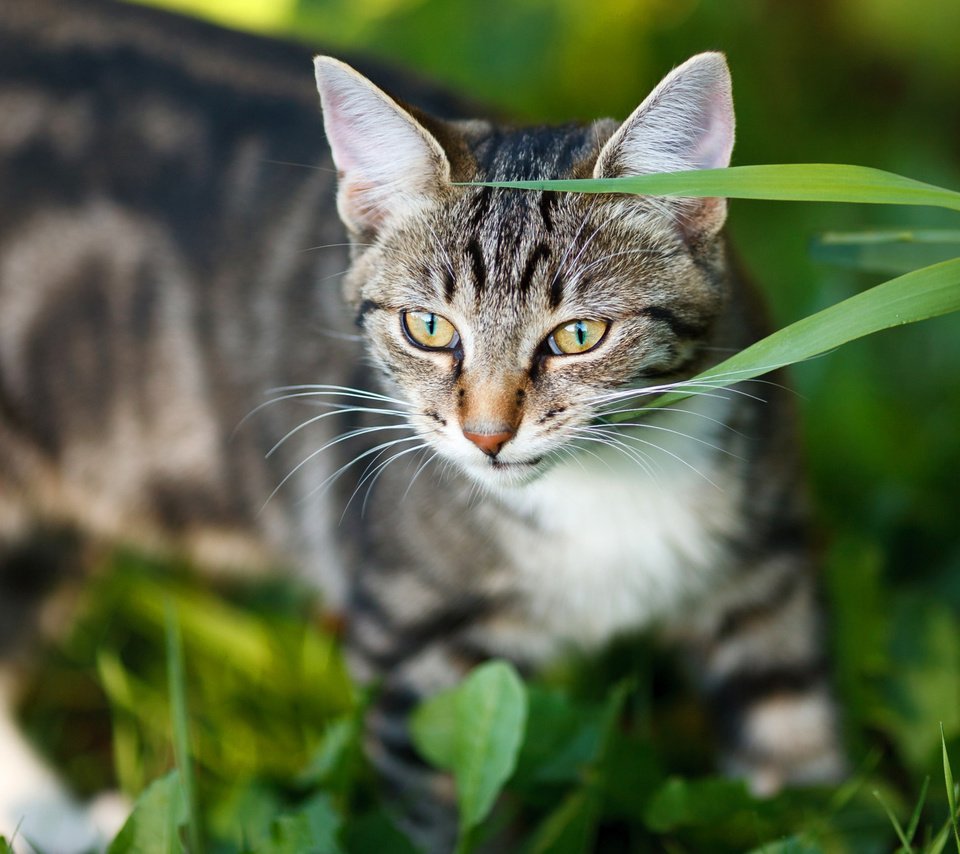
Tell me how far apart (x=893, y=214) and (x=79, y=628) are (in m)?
2.11

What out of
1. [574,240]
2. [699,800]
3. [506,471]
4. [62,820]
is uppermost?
[574,240]

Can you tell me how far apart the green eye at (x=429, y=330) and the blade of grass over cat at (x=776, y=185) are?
0.67 feet

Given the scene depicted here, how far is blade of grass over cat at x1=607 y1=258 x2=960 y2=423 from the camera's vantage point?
3.76 ft

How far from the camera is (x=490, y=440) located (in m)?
1.26

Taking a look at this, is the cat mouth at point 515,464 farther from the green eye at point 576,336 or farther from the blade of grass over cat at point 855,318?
the blade of grass over cat at point 855,318

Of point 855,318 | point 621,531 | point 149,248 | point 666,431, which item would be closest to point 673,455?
point 666,431

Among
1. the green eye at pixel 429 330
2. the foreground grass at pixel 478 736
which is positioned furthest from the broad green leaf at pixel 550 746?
the green eye at pixel 429 330

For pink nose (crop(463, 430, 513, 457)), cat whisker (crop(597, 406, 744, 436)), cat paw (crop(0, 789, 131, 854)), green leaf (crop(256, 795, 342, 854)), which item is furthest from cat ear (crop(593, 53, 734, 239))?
cat paw (crop(0, 789, 131, 854))

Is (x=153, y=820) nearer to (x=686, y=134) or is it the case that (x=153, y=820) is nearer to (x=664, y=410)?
(x=664, y=410)

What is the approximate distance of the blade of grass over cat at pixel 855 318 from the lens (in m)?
1.14

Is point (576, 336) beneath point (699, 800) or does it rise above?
above

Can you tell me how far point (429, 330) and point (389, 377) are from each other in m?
0.11

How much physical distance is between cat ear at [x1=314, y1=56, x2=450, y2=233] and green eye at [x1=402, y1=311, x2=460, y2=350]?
148 mm

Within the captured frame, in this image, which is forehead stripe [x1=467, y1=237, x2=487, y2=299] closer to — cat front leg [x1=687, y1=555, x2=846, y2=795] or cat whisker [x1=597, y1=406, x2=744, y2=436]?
cat whisker [x1=597, y1=406, x2=744, y2=436]
